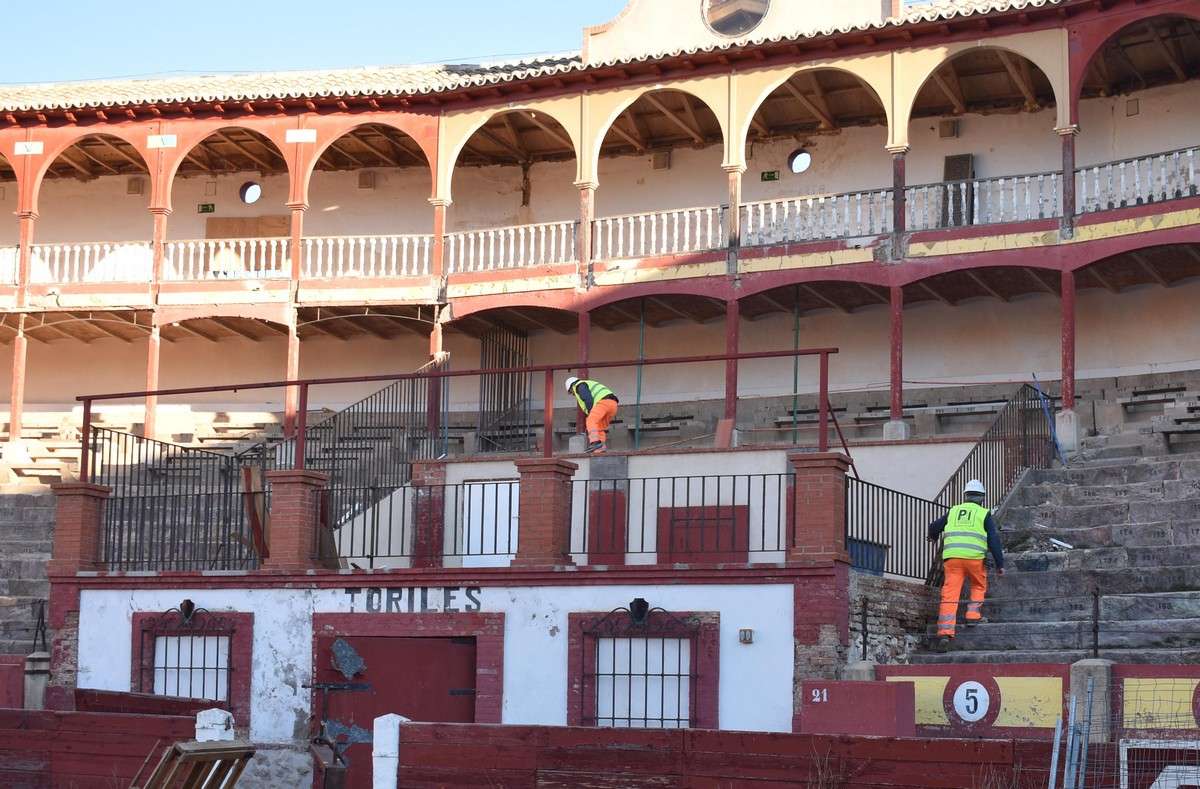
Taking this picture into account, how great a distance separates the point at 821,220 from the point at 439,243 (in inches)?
258

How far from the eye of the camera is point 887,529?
18.9m

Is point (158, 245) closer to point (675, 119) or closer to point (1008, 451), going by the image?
point (675, 119)

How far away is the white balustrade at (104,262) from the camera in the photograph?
3174 cm

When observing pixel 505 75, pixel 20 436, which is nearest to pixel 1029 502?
pixel 505 75

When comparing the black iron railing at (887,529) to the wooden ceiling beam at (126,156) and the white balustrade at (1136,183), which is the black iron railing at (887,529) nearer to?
the white balustrade at (1136,183)

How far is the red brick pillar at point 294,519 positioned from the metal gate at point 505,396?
7742 mm

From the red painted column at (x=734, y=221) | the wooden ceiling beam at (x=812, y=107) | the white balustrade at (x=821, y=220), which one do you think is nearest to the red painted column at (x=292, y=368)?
the red painted column at (x=734, y=221)

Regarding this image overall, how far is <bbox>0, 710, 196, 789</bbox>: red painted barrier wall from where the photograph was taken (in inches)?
618

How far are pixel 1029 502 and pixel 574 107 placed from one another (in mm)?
11145

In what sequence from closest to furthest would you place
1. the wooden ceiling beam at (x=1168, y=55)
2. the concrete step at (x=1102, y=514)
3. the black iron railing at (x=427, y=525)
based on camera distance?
the black iron railing at (x=427, y=525) < the concrete step at (x=1102, y=514) < the wooden ceiling beam at (x=1168, y=55)

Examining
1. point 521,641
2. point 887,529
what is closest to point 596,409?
point 887,529

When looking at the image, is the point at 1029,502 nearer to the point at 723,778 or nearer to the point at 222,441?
the point at 723,778

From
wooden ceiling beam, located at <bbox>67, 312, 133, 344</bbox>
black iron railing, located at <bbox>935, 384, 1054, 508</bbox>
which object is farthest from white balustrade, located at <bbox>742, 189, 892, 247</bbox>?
wooden ceiling beam, located at <bbox>67, 312, 133, 344</bbox>

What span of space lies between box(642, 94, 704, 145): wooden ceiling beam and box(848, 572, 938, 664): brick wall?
1331 cm
